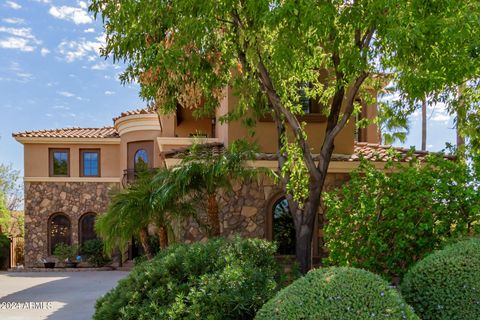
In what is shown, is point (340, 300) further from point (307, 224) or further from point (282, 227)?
point (282, 227)

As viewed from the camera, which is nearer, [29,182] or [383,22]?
[383,22]

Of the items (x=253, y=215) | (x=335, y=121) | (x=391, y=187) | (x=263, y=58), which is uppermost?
(x=263, y=58)

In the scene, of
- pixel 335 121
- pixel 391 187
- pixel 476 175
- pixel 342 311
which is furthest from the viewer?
pixel 335 121

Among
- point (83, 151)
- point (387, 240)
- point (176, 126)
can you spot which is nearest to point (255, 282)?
point (387, 240)

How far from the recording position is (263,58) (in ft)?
27.0

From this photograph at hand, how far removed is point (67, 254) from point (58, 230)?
196 centimetres

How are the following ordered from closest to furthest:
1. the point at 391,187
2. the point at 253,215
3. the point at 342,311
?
1. the point at 342,311
2. the point at 391,187
3. the point at 253,215

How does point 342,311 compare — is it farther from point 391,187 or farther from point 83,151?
point 83,151

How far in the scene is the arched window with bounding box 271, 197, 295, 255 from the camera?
11.1 m

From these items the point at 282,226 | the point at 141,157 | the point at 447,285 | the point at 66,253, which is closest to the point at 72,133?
the point at 141,157

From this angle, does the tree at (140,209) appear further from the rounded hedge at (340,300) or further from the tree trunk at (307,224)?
the rounded hedge at (340,300)

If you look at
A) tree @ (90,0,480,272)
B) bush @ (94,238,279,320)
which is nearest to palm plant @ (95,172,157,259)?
tree @ (90,0,480,272)

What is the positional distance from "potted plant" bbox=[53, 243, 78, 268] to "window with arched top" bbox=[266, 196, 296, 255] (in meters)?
12.6

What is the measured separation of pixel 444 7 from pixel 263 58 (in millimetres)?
3255
